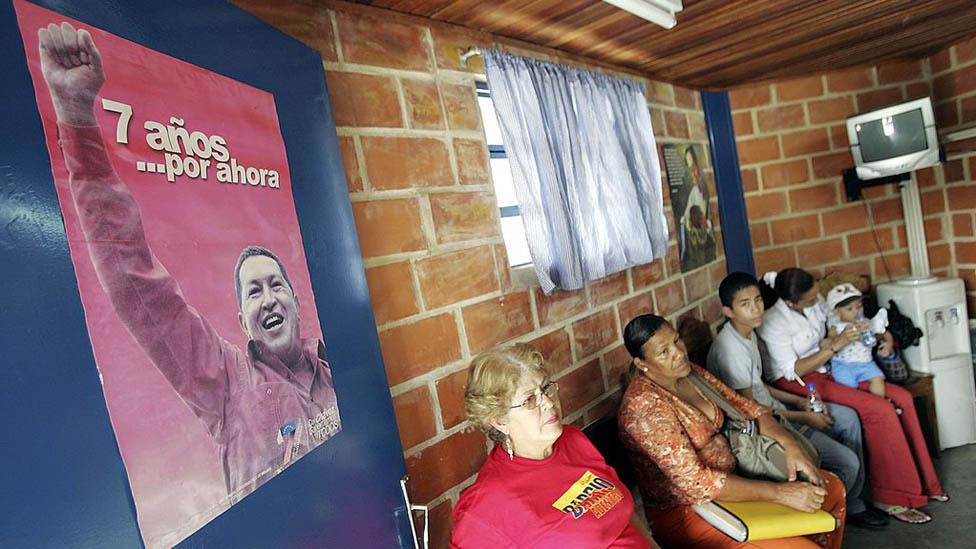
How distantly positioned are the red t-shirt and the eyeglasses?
16 cm

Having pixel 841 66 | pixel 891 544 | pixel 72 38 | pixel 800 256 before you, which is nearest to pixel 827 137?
pixel 841 66

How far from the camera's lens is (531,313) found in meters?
2.10

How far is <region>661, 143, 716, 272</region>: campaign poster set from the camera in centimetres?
317

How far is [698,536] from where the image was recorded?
1.98m

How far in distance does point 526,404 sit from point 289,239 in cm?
86

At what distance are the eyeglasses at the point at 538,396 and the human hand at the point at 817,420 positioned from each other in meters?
1.84

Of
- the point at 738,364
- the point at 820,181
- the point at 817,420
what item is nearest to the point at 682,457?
the point at 738,364

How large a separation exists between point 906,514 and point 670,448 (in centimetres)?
175

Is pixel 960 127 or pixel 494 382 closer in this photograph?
pixel 494 382

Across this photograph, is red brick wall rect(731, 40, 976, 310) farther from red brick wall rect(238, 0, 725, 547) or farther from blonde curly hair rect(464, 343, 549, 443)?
blonde curly hair rect(464, 343, 549, 443)

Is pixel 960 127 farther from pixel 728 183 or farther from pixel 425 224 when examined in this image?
pixel 425 224

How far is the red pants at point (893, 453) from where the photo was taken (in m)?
2.80

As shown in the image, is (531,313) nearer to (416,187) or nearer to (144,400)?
(416,187)

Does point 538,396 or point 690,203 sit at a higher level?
point 690,203
